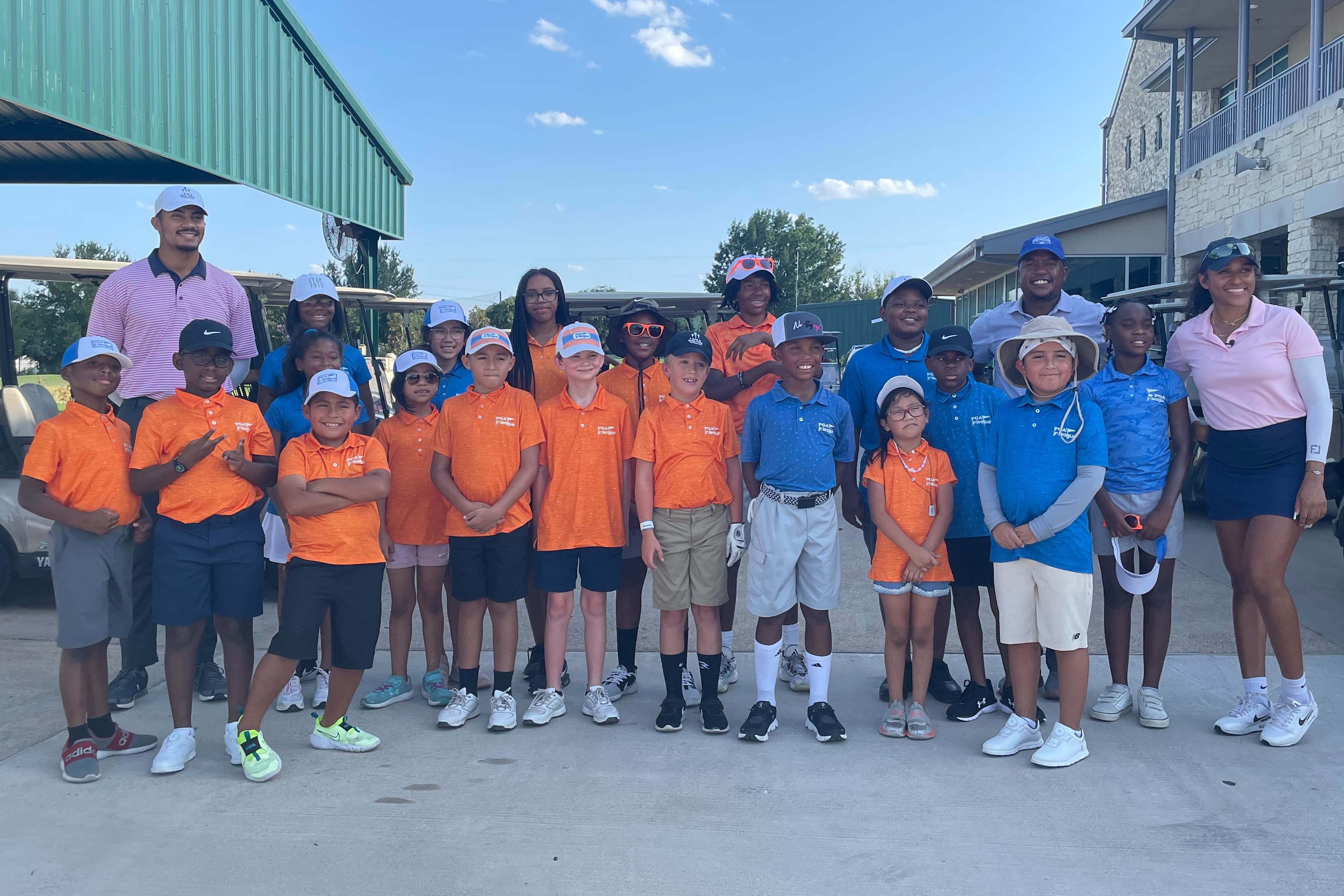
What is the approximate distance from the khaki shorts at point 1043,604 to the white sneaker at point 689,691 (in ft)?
4.84

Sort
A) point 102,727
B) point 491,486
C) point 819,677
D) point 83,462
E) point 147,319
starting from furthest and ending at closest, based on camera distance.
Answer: point 147,319 → point 491,486 → point 819,677 → point 102,727 → point 83,462

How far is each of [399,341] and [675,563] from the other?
27150mm

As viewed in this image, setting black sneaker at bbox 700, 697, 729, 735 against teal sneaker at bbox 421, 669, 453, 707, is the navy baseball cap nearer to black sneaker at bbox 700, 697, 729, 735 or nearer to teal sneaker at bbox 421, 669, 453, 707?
black sneaker at bbox 700, 697, 729, 735

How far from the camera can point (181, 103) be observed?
9805mm

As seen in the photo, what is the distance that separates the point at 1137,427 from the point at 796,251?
77.6m

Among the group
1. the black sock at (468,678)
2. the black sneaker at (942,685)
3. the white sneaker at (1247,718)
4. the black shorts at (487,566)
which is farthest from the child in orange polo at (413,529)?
the white sneaker at (1247,718)

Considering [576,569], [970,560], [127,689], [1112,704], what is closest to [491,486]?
[576,569]

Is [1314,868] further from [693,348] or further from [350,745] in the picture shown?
[350,745]

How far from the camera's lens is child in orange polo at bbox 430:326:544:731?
14.1 feet

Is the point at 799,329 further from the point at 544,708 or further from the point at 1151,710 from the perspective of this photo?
the point at 1151,710

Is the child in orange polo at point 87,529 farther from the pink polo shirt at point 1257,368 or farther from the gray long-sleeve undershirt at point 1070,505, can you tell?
the pink polo shirt at point 1257,368

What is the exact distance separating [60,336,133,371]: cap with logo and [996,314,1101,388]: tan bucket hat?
3783 millimetres

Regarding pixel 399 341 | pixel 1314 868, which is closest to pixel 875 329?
pixel 399 341

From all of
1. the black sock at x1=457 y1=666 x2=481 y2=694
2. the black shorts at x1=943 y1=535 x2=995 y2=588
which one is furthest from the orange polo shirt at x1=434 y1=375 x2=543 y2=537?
the black shorts at x1=943 y1=535 x2=995 y2=588
